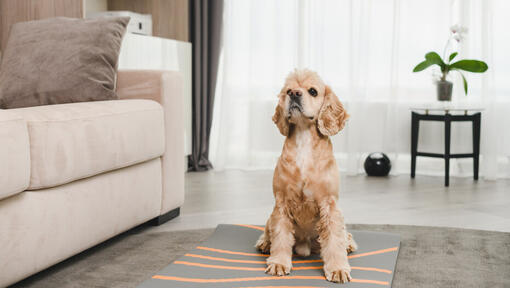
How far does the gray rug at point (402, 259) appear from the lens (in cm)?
151

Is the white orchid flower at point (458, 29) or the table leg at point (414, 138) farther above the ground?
the white orchid flower at point (458, 29)

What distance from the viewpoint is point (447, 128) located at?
3102 mm

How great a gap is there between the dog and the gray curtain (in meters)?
2.09

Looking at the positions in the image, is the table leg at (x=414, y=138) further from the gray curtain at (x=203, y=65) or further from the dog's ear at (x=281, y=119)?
the dog's ear at (x=281, y=119)

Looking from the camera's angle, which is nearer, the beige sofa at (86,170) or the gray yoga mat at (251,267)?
the beige sofa at (86,170)

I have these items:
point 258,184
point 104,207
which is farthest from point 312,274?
point 258,184

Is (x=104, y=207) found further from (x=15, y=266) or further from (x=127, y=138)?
(x=15, y=266)

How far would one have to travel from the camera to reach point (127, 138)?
1812 mm

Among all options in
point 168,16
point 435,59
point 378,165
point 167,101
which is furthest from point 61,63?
point 435,59

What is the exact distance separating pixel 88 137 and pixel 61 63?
539 millimetres

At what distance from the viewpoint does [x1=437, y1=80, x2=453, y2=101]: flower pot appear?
315 cm

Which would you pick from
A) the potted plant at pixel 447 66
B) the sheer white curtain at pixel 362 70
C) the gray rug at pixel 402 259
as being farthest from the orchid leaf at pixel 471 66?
the gray rug at pixel 402 259

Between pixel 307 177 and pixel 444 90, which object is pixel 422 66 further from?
pixel 307 177

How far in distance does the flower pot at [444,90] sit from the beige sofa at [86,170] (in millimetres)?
1714
